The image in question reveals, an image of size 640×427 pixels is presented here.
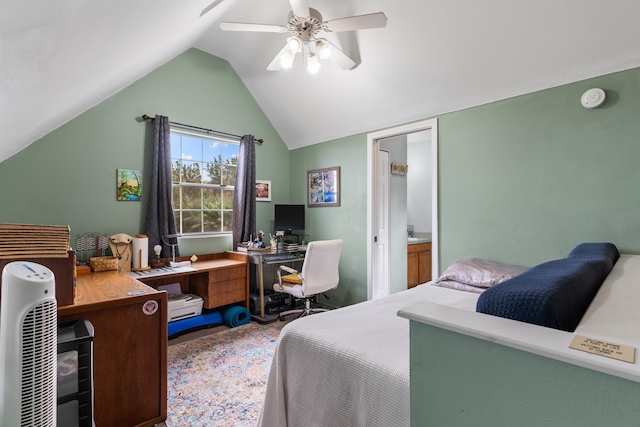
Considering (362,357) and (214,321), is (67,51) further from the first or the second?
(214,321)

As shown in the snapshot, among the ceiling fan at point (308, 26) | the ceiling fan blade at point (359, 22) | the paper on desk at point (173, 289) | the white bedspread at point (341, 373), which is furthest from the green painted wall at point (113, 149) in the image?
the white bedspread at point (341, 373)

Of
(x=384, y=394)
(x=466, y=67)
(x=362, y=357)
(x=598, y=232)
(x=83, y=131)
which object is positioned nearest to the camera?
(x=384, y=394)

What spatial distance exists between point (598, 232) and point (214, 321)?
3525 mm

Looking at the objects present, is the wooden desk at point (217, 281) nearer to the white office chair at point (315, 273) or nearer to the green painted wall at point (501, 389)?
the white office chair at point (315, 273)

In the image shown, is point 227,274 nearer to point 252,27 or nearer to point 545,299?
point 252,27

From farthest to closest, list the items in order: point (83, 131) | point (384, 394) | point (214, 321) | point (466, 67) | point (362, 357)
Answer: point (214, 321) → point (83, 131) → point (466, 67) → point (362, 357) → point (384, 394)

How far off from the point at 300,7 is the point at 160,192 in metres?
2.29

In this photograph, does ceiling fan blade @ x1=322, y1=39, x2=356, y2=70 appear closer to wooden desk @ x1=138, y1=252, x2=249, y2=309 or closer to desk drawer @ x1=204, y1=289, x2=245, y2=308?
wooden desk @ x1=138, y1=252, x2=249, y2=309

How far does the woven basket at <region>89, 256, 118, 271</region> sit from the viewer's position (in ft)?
8.82

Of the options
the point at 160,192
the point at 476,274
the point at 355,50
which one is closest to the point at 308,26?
the point at 355,50

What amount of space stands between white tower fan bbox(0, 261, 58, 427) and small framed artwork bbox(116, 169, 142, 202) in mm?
2291

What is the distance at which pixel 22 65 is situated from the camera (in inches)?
45.2

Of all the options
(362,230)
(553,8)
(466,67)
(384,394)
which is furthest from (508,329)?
(362,230)

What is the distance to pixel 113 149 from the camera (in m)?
3.04
